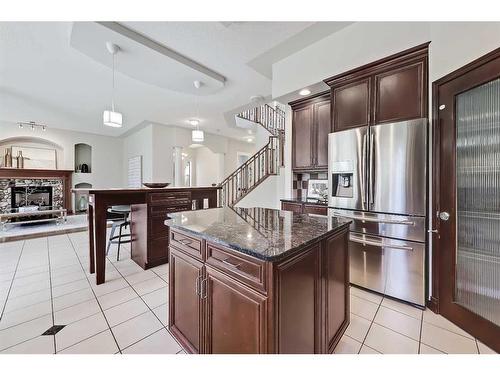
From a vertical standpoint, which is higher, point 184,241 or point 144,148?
point 144,148

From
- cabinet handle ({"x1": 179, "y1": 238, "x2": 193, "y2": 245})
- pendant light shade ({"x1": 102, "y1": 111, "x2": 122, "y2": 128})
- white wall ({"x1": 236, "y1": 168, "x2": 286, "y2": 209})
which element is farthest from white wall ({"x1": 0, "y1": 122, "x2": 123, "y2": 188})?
cabinet handle ({"x1": 179, "y1": 238, "x2": 193, "y2": 245})

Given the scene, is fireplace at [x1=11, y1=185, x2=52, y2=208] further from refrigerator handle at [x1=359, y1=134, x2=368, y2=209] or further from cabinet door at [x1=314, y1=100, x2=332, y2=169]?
refrigerator handle at [x1=359, y1=134, x2=368, y2=209]

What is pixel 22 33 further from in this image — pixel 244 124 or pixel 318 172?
pixel 244 124

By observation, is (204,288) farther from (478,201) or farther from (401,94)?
(401,94)

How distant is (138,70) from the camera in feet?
11.1

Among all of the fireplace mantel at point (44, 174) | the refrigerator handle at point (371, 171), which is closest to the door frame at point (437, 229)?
the refrigerator handle at point (371, 171)

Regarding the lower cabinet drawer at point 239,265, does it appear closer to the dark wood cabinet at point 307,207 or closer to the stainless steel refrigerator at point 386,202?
the stainless steel refrigerator at point 386,202

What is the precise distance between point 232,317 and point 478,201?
6.82 ft

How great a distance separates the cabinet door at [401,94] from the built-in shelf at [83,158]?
9.25m

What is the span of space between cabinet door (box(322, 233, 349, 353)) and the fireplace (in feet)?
29.2

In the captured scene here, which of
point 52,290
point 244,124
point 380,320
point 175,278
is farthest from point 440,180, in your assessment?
point 244,124

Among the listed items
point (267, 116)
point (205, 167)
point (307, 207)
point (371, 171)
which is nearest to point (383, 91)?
point (371, 171)
